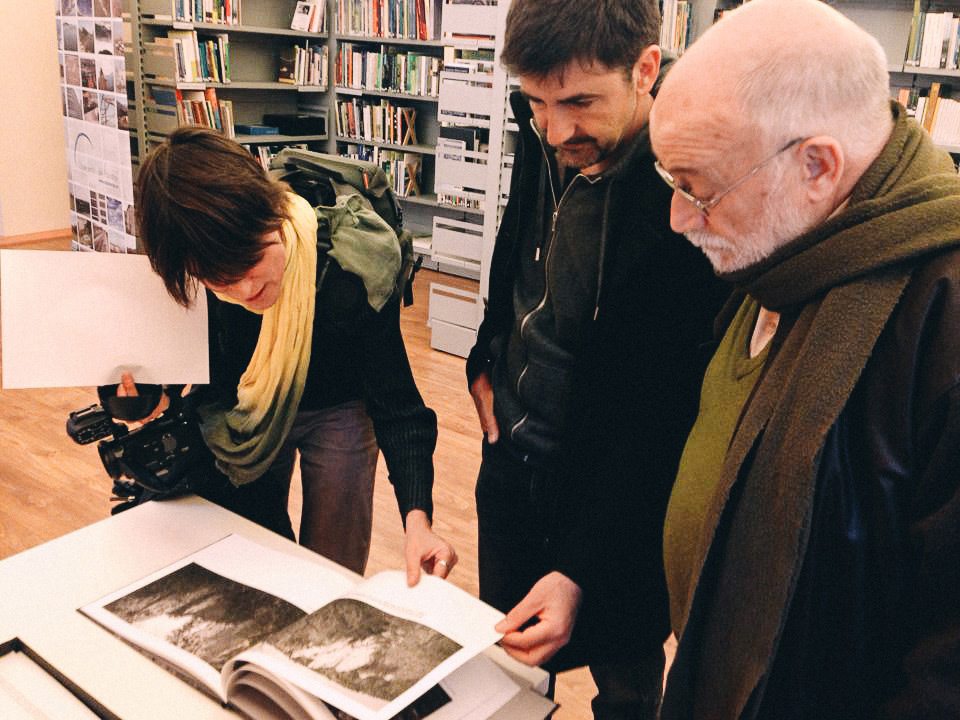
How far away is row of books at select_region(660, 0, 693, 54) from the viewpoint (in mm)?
3836

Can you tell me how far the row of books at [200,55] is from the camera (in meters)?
4.76

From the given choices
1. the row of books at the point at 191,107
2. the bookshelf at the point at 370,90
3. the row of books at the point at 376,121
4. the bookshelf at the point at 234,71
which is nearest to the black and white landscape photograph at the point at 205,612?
the bookshelf at the point at 370,90

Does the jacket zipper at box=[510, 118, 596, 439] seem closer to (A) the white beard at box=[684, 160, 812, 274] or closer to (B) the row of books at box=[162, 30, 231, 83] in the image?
(A) the white beard at box=[684, 160, 812, 274]

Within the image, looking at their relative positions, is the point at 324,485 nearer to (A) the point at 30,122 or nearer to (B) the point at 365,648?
(B) the point at 365,648

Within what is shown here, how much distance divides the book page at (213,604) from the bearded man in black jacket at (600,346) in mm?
305

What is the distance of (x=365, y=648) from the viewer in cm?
90

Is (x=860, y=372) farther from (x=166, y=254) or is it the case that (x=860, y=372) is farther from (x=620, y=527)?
(x=166, y=254)

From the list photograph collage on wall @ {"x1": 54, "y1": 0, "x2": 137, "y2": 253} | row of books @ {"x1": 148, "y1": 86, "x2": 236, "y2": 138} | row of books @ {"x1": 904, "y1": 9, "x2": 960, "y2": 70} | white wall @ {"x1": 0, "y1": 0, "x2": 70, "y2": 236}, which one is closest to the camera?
row of books @ {"x1": 904, "y1": 9, "x2": 960, "y2": 70}

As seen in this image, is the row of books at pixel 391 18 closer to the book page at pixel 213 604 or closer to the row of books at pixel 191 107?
the row of books at pixel 191 107

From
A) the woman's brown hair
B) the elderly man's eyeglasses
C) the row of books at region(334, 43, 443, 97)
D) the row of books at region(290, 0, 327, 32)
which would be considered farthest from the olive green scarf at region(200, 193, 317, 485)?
the row of books at region(290, 0, 327, 32)

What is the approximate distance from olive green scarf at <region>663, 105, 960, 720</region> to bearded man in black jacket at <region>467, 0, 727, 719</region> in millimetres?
248

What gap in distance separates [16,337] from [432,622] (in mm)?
718

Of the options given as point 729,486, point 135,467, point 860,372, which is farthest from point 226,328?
point 860,372

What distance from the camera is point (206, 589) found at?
3.61ft
